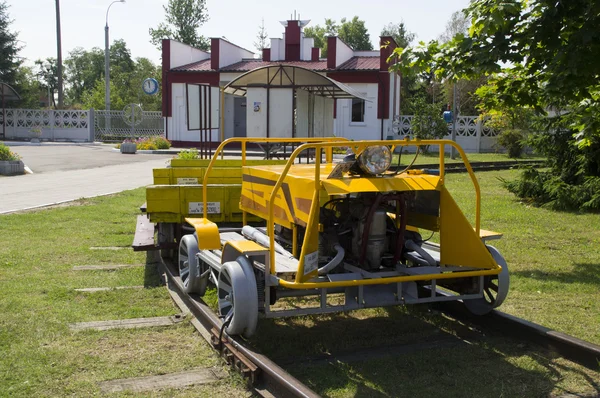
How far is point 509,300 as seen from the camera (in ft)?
23.3

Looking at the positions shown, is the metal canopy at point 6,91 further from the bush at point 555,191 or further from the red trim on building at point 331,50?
the bush at point 555,191

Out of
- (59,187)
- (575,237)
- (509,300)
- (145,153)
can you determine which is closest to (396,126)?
(145,153)

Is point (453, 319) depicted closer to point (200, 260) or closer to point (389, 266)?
point (389, 266)

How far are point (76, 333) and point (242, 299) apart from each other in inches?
68.1

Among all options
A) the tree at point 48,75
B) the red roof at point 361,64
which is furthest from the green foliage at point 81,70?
the red roof at point 361,64

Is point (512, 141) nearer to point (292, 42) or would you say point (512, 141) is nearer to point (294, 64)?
point (294, 64)

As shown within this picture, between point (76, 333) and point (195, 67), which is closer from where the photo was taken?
point (76, 333)

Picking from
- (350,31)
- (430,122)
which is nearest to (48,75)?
(350,31)

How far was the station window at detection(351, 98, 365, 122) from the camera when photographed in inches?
1521

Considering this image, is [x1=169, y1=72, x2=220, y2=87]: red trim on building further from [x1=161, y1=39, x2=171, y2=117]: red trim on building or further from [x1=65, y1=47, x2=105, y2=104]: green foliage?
[x1=65, y1=47, x2=105, y2=104]: green foliage

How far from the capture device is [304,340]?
5895 mm

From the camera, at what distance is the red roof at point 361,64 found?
3728 cm

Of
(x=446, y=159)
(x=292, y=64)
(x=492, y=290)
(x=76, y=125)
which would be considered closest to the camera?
(x=492, y=290)

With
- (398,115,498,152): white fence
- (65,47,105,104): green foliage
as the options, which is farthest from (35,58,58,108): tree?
(398,115,498,152): white fence
